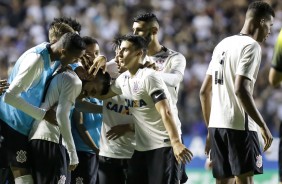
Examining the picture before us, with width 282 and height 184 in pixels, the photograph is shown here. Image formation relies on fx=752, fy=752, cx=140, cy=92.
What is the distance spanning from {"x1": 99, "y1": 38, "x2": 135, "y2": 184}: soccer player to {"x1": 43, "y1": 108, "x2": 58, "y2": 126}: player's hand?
75 cm

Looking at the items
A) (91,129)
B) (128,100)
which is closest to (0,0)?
(91,129)

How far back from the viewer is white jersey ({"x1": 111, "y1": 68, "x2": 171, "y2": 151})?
6508 mm

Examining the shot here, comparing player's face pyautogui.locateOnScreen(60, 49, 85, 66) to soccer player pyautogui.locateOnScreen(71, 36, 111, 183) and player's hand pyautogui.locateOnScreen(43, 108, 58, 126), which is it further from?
soccer player pyautogui.locateOnScreen(71, 36, 111, 183)

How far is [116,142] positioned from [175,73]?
1.11 metres

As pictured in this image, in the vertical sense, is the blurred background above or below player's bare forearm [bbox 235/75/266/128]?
above

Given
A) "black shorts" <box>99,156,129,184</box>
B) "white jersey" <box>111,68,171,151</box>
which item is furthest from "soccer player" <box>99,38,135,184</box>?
"white jersey" <box>111,68,171,151</box>

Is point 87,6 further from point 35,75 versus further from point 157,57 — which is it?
point 35,75

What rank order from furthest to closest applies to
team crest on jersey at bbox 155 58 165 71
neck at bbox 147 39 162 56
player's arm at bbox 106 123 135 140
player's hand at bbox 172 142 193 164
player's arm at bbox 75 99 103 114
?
neck at bbox 147 39 162 56
team crest on jersey at bbox 155 58 165 71
player's arm at bbox 75 99 103 114
player's arm at bbox 106 123 135 140
player's hand at bbox 172 142 193 164

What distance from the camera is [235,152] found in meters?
6.69

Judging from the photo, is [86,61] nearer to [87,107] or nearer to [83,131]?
[87,107]

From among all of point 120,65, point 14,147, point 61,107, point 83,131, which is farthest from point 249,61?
point 14,147

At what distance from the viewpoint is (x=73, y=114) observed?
7.83 metres

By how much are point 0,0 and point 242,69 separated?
41.9 ft

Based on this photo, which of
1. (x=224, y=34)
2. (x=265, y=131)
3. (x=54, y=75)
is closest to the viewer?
(x=265, y=131)
